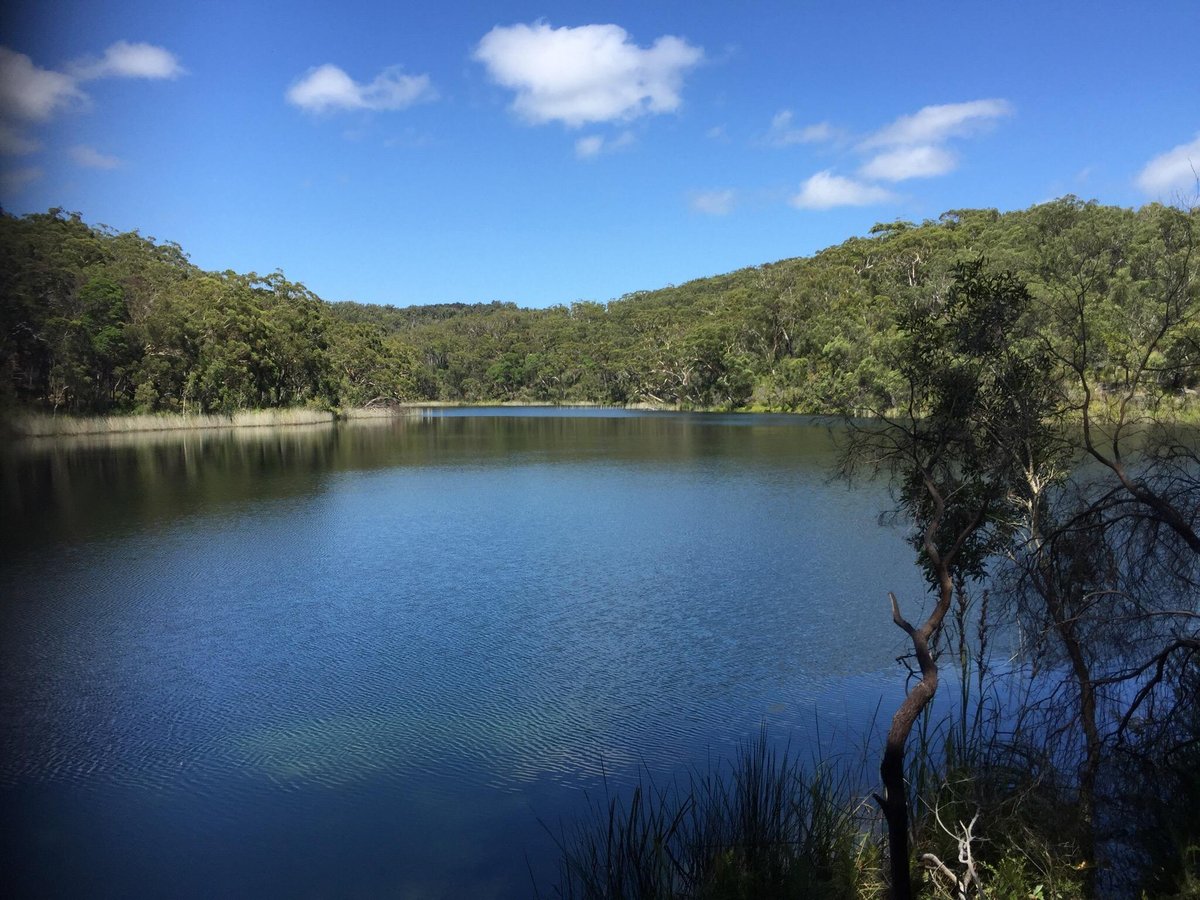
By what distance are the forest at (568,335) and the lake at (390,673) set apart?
337 centimetres

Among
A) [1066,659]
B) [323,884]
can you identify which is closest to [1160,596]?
[1066,659]

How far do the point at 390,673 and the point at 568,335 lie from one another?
386 ft

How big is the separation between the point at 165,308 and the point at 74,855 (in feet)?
165

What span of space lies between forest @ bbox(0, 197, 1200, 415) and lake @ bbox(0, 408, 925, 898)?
337cm

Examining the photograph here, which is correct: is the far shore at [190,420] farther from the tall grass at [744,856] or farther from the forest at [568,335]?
the tall grass at [744,856]

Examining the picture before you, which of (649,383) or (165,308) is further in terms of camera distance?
(649,383)

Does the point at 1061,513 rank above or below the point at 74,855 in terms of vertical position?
above

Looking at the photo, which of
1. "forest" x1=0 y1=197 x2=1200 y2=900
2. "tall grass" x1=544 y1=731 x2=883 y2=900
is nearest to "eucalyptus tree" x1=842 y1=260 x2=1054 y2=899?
"forest" x1=0 y1=197 x2=1200 y2=900

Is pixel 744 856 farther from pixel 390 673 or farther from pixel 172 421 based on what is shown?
pixel 172 421

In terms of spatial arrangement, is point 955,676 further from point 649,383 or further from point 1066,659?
point 649,383

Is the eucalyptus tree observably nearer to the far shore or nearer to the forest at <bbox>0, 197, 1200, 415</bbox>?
the forest at <bbox>0, 197, 1200, 415</bbox>

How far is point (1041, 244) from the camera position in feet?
161

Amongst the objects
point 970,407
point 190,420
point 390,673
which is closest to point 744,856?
point 970,407

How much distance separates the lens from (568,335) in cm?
12556
